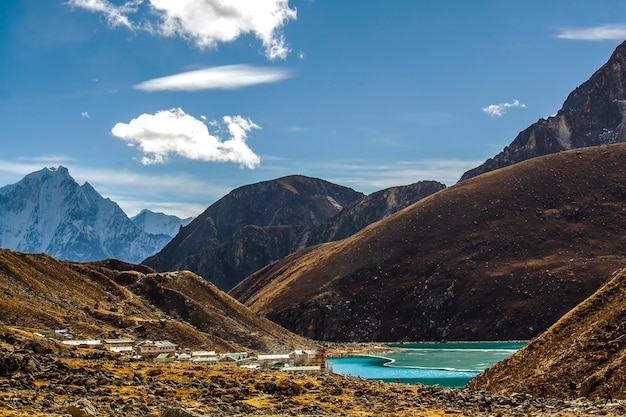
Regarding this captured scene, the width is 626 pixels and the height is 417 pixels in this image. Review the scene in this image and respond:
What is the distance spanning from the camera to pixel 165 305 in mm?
162750

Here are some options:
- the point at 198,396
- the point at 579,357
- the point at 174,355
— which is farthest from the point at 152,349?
the point at 579,357

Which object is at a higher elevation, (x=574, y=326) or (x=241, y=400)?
(x=574, y=326)

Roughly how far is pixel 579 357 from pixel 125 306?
4106 inches

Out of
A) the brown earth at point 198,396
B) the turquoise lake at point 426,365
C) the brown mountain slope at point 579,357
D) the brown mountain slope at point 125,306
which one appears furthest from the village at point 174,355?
the brown mountain slope at point 579,357

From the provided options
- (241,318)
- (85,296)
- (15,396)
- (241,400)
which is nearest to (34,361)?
(15,396)

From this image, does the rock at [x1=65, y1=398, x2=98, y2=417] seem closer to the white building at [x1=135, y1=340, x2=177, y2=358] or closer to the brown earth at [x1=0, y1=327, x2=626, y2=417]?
the brown earth at [x1=0, y1=327, x2=626, y2=417]

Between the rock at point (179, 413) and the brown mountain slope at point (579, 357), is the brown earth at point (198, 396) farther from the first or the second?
the rock at point (179, 413)

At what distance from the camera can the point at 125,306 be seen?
14362 cm

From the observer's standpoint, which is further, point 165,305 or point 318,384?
point 165,305

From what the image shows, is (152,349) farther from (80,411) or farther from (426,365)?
(426,365)

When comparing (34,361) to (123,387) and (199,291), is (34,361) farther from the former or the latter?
(199,291)

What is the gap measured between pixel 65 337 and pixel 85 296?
4209 centimetres

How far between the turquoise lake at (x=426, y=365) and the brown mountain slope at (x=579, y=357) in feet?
162

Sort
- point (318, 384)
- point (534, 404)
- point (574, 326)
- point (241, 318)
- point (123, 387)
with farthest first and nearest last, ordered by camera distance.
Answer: point (241, 318) < point (574, 326) < point (318, 384) < point (534, 404) < point (123, 387)
